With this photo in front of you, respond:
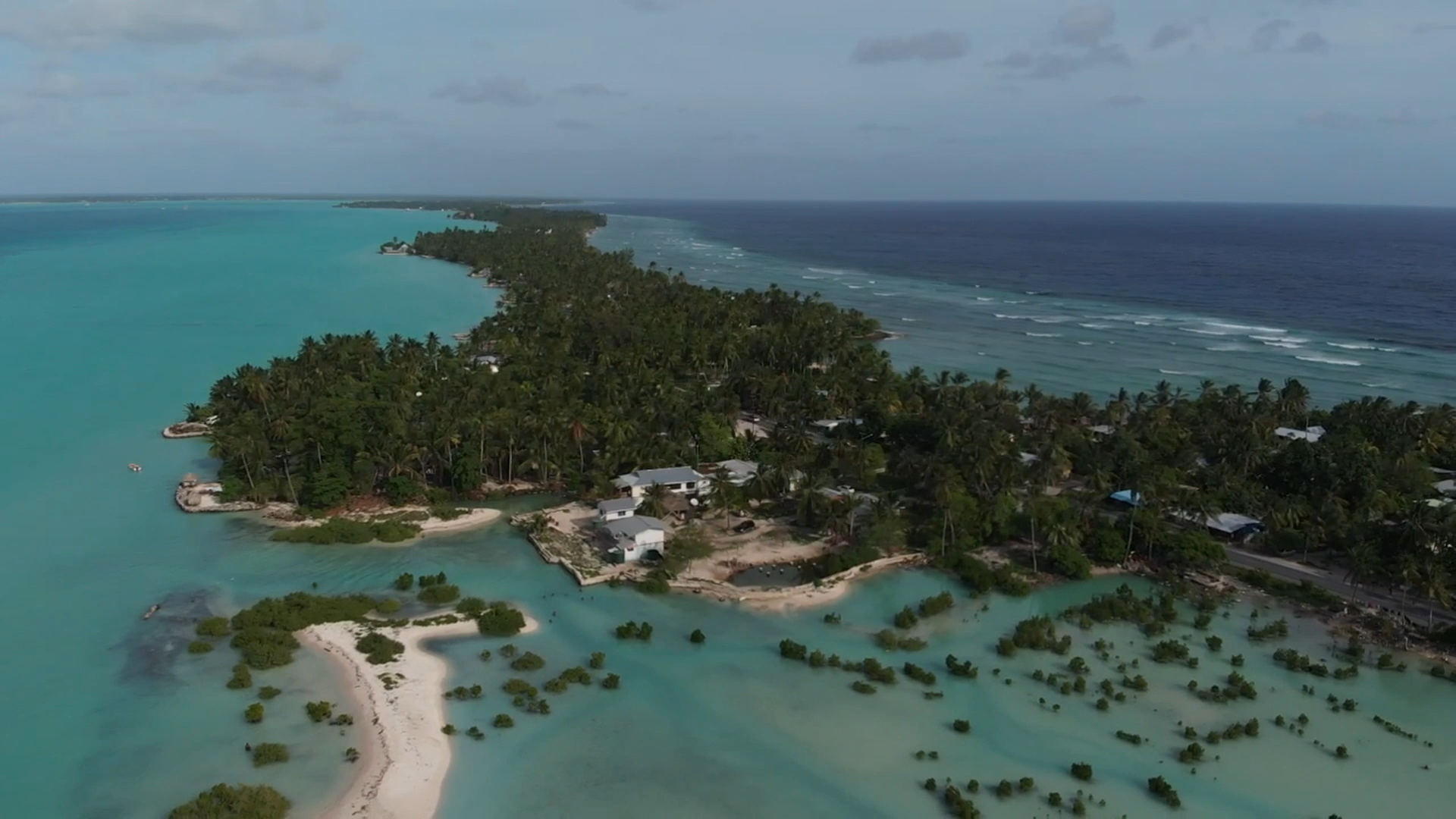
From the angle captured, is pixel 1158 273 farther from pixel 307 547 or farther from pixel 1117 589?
pixel 307 547

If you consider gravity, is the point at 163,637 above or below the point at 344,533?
below

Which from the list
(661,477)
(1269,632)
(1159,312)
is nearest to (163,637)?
(661,477)

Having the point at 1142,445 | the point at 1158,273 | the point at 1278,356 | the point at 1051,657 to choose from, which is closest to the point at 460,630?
the point at 1051,657

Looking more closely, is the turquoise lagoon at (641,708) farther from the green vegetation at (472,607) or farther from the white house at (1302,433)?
the white house at (1302,433)

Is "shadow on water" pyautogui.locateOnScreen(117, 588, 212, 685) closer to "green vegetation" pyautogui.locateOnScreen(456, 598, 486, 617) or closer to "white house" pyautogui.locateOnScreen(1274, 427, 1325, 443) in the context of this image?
"green vegetation" pyautogui.locateOnScreen(456, 598, 486, 617)

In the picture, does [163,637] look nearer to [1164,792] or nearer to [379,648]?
[379,648]

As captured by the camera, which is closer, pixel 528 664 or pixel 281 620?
pixel 528 664

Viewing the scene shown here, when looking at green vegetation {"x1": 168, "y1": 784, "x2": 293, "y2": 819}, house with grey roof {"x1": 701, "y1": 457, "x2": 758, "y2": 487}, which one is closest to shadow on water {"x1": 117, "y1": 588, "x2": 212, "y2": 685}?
green vegetation {"x1": 168, "y1": 784, "x2": 293, "y2": 819}
